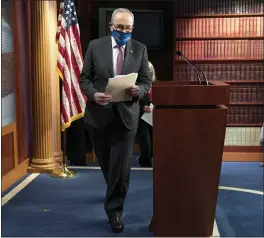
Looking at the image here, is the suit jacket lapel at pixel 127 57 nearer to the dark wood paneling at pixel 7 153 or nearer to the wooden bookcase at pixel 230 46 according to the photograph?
the dark wood paneling at pixel 7 153

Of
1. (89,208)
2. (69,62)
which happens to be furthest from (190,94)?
(69,62)

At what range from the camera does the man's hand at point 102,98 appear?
2490 mm

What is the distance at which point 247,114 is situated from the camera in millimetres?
5348

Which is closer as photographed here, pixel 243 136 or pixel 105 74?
pixel 105 74

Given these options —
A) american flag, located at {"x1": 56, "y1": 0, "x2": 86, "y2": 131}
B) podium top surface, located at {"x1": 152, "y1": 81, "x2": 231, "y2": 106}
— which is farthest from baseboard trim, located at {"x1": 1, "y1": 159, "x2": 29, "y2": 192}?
podium top surface, located at {"x1": 152, "y1": 81, "x2": 231, "y2": 106}

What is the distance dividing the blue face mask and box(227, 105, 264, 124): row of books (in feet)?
9.87

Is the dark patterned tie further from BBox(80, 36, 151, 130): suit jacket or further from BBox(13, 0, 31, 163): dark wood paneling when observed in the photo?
BBox(13, 0, 31, 163): dark wood paneling

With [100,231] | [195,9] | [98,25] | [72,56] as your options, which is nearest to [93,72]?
[100,231]

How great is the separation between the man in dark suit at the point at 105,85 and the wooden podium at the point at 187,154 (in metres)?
0.31

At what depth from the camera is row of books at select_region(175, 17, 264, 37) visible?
519cm

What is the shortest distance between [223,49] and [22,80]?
2461 millimetres

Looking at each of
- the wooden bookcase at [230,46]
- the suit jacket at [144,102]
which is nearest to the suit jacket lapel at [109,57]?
the suit jacket at [144,102]

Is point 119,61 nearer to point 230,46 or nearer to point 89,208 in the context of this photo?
point 89,208

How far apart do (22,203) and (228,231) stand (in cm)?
165
